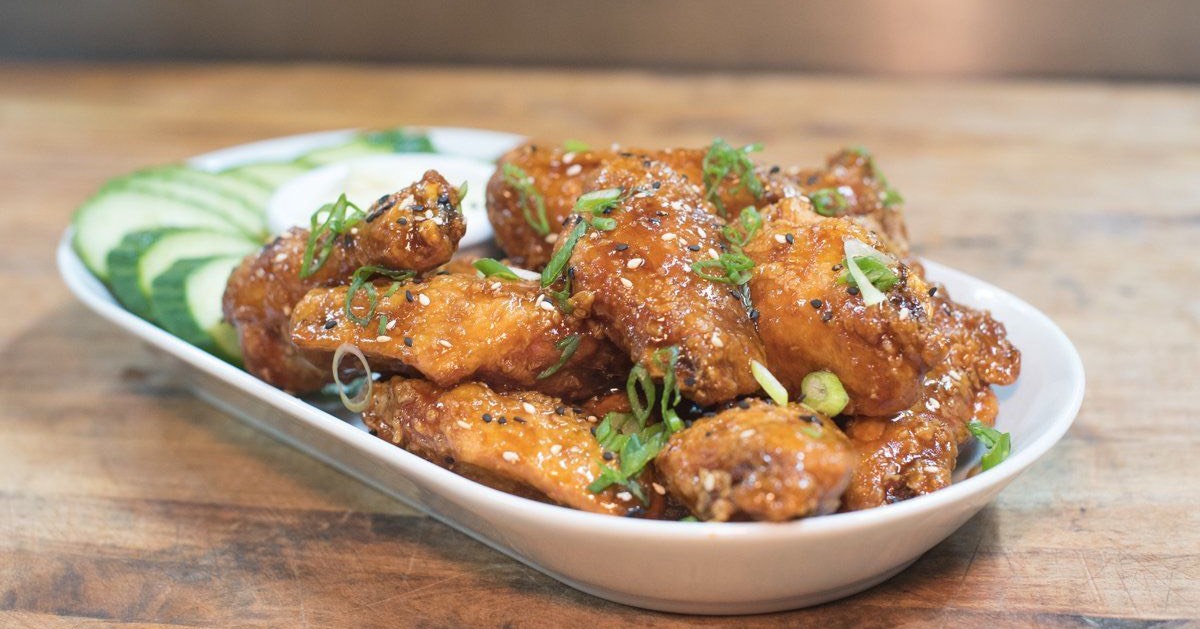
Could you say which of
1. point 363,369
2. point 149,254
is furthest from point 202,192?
point 363,369

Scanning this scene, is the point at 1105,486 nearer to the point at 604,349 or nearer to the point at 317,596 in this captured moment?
the point at 604,349

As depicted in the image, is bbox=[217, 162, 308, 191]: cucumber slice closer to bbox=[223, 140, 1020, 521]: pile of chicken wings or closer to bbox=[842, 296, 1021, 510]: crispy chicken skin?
bbox=[223, 140, 1020, 521]: pile of chicken wings

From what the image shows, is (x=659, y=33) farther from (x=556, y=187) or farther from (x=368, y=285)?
(x=368, y=285)

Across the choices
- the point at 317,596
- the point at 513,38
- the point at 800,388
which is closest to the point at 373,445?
the point at 317,596

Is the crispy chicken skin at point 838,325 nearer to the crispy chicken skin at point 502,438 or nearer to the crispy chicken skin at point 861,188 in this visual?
the crispy chicken skin at point 502,438

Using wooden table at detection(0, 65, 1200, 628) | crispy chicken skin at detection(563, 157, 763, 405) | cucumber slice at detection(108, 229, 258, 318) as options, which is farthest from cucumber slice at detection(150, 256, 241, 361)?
crispy chicken skin at detection(563, 157, 763, 405)

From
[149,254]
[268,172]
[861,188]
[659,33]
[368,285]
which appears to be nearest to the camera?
[368,285]
